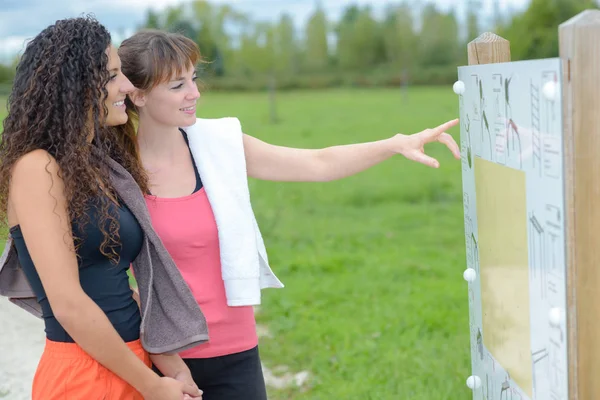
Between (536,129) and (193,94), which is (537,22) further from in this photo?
(536,129)

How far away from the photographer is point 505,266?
2.02m

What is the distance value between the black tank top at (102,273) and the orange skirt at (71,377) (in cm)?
4

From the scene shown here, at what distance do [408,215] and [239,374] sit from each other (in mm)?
6572

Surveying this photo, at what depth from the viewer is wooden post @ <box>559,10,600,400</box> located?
1482 millimetres

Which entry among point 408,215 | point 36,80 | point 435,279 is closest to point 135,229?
point 36,80

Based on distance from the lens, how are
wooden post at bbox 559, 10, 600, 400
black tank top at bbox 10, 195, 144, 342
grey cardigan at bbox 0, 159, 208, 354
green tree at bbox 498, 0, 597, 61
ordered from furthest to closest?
1. green tree at bbox 498, 0, 597, 61
2. grey cardigan at bbox 0, 159, 208, 354
3. black tank top at bbox 10, 195, 144, 342
4. wooden post at bbox 559, 10, 600, 400

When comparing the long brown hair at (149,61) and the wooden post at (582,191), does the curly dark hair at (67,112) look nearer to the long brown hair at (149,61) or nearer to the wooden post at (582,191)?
the long brown hair at (149,61)

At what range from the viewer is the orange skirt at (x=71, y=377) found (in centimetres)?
198

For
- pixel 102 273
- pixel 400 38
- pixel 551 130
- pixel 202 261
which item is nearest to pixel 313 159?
pixel 202 261

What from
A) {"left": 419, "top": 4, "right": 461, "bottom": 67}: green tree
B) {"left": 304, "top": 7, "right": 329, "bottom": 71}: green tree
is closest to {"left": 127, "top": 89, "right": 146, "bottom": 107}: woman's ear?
{"left": 419, "top": 4, "right": 461, "bottom": 67}: green tree

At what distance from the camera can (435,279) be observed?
620 cm

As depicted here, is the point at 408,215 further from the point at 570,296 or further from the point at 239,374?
the point at 570,296

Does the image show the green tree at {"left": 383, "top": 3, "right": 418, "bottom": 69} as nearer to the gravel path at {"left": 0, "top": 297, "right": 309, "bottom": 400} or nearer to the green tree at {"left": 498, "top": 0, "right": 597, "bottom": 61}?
the green tree at {"left": 498, "top": 0, "right": 597, "bottom": 61}

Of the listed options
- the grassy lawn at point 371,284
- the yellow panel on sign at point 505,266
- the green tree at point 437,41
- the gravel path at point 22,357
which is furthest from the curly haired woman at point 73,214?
the green tree at point 437,41
